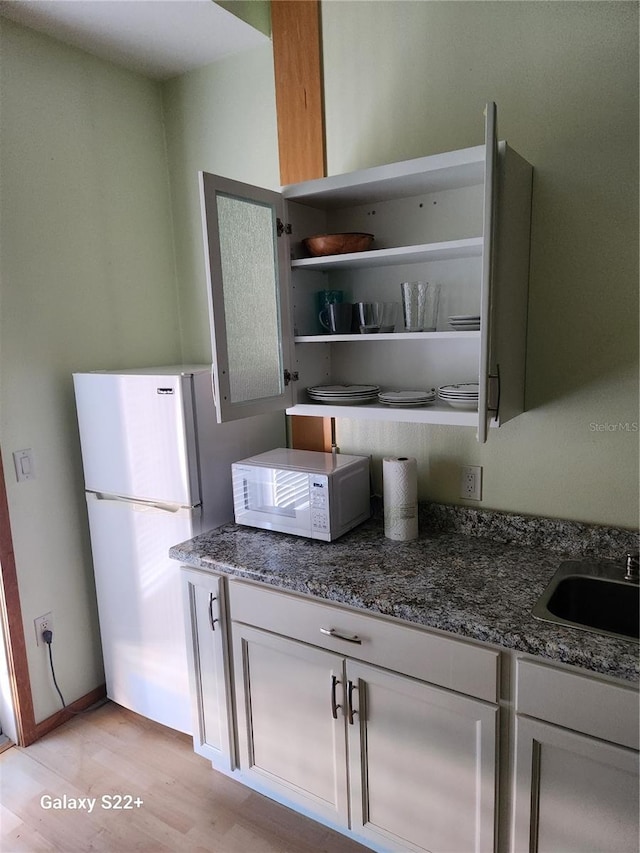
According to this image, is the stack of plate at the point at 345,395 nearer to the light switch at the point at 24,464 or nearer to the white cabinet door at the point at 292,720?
the white cabinet door at the point at 292,720

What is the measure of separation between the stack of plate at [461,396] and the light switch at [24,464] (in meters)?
1.59

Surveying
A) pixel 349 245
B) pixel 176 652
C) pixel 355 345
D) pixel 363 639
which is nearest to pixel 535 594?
pixel 363 639

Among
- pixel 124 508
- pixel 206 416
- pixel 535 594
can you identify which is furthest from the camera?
pixel 124 508

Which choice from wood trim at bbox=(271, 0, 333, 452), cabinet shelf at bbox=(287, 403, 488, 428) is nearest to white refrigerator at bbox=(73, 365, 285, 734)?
cabinet shelf at bbox=(287, 403, 488, 428)

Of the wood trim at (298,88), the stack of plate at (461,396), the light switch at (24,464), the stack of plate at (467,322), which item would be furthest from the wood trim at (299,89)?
the light switch at (24,464)

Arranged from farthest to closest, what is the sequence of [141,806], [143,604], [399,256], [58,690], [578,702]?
[58,690]
[143,604]
[141,806]
[399,256]
[578,702]

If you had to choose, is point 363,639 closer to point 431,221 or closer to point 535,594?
point 535,594

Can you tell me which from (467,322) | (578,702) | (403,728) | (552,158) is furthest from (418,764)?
(552,158)

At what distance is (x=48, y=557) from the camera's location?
2.32 m

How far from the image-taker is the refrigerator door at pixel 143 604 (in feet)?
7.14

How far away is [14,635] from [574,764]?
78.4 inches

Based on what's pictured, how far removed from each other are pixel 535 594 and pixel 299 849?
114 cm

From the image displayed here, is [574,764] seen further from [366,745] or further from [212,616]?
[212,616]

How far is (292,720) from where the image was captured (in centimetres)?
180
